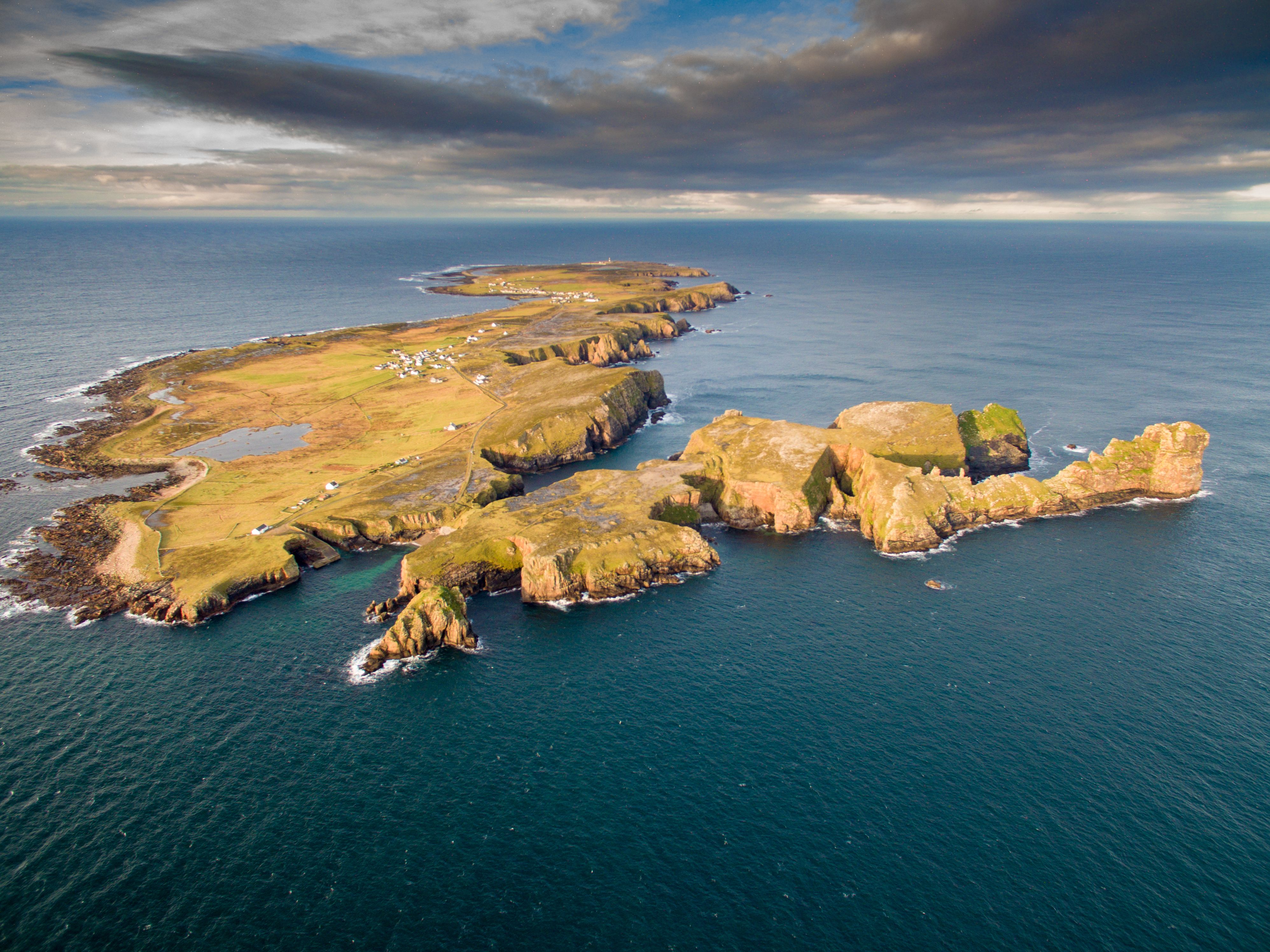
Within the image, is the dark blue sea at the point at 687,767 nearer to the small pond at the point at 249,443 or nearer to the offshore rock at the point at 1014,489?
the offshore rock at the point at 1014,489

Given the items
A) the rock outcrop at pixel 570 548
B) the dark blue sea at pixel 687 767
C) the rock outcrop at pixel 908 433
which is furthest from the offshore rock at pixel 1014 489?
the rock outcrop at pixel 570 548

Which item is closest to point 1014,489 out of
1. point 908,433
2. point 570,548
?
point 908,433

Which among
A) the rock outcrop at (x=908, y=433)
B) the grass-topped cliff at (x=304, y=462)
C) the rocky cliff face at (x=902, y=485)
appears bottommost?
the grass-topped cliff at (x=304, y=462)

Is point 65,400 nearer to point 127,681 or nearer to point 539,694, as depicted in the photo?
point 127,681

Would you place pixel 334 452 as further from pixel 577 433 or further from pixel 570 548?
pixel 570 548

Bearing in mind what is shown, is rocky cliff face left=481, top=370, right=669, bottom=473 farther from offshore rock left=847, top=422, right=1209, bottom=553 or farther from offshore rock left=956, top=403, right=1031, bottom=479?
offshore rock left=956, top=403, right=1031, bottom=479

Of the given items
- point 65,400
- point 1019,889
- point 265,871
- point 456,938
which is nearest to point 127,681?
point 265,871
